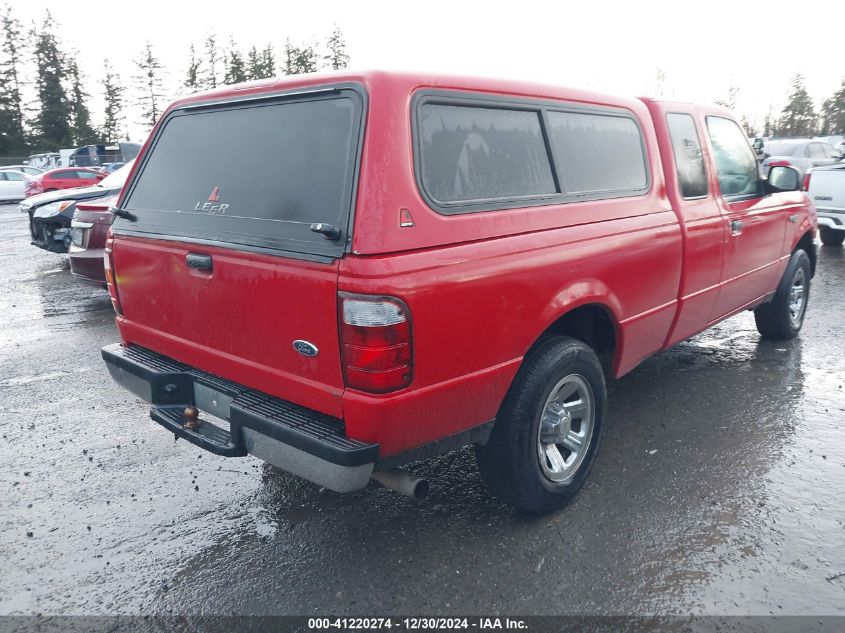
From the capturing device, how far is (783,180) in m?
5.14

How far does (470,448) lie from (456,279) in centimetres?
184

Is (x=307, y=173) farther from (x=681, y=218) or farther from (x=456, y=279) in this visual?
(x=681, y=218)

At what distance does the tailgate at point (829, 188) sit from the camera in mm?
10688

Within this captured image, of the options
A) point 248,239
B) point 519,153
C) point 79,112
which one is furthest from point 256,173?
point 79,112

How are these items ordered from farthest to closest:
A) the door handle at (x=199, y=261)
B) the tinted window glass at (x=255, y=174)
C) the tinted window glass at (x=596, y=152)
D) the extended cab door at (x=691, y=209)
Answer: the extended cab door at (x=691, y=209)
the tinted window glass at (x=596, y=152)
the door handle at (x=199, y=261)
the tinted window glass at (x=255, y=174)

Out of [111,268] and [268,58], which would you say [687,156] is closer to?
[111,268]

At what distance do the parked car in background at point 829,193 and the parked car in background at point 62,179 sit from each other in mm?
22023

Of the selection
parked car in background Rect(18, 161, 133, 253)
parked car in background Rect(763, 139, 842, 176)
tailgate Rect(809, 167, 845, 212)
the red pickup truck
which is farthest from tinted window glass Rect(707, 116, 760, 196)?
parked car in background Rect(763, 139, 842, 176)

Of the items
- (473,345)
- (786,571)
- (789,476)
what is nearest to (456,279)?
(473,345)

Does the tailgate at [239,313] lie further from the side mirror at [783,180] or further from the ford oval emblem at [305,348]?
the side mirror at [783,180]

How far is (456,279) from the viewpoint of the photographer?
2.61 m

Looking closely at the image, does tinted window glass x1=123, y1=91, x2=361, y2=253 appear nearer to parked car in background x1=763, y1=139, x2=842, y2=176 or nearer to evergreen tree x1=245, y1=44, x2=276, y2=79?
parked car in background x1=763, y1=139, x2=842, y2=176

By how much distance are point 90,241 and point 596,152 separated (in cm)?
573

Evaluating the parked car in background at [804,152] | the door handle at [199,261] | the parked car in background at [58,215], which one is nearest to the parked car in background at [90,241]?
the parked car in background at [58,215]
